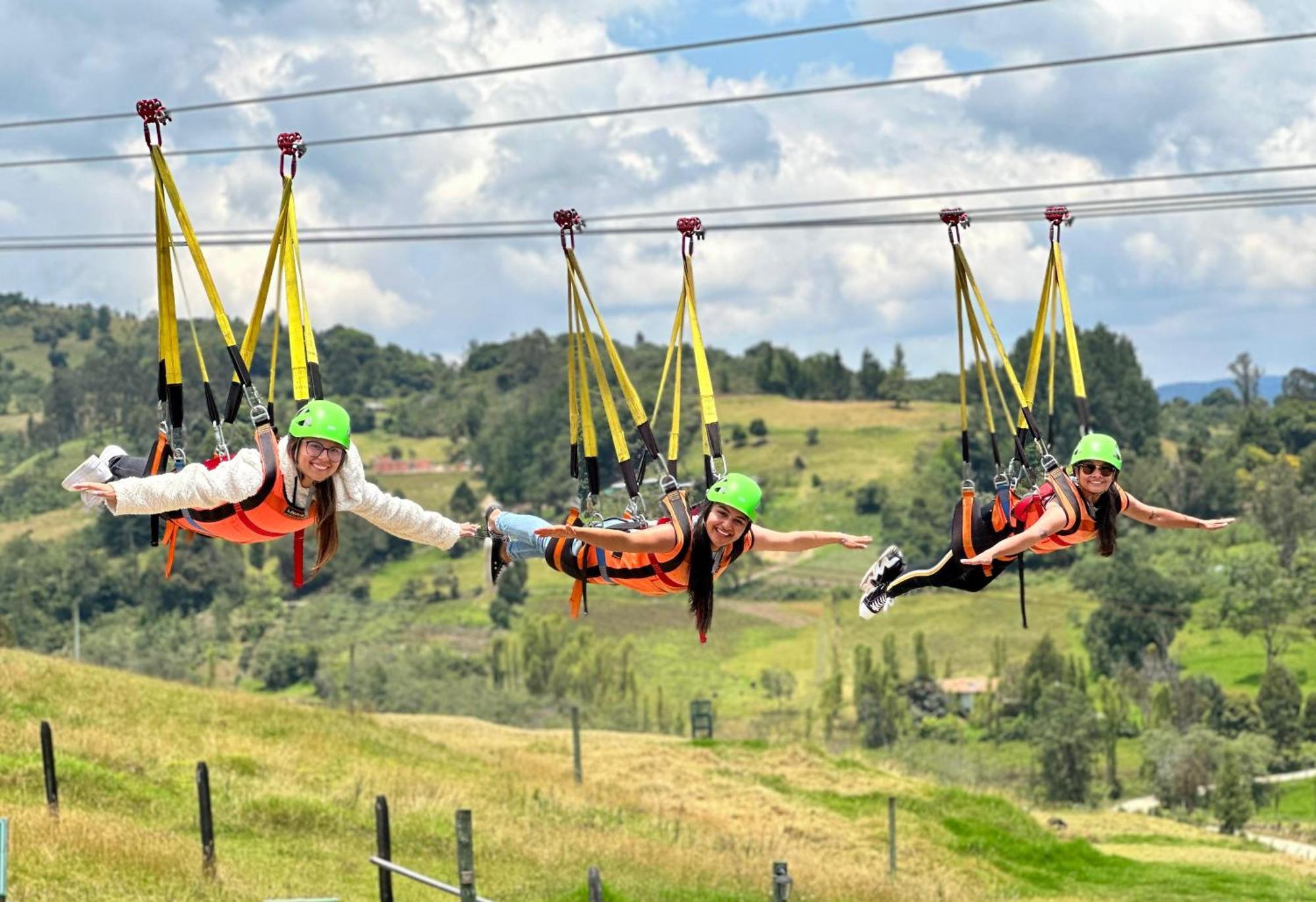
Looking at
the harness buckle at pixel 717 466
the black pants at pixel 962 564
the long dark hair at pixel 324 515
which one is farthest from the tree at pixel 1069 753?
the long dark hair at pixel 324 515

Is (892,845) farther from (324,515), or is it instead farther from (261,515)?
(261,515)

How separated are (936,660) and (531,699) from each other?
43.4 metres

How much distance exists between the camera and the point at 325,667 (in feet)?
451

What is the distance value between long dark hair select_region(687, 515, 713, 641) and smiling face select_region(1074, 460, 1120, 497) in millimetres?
3345

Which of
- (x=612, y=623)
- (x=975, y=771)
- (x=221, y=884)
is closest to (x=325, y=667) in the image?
(x=612, y=623)

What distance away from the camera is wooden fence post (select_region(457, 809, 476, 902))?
1752 centimetres

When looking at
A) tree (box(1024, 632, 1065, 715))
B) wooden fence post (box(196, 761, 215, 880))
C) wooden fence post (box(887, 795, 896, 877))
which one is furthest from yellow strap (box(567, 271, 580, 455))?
tree (box(1024, 632, 1065, 715))

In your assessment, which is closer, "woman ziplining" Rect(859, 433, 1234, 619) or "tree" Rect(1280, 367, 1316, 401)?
"woman ziplining" Rect(859, 433, 1234, 619)

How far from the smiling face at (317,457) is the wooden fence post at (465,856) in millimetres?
6104

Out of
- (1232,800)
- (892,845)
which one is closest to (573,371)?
(892,845)

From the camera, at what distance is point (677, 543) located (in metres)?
13.2

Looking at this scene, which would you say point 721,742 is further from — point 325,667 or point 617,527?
point 325,667

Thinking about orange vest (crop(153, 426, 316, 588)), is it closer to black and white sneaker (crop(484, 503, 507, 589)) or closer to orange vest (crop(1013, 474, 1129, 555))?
black and white sneaker (crop(484, 503, 507, 589))

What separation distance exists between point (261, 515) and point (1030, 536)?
630 cm
